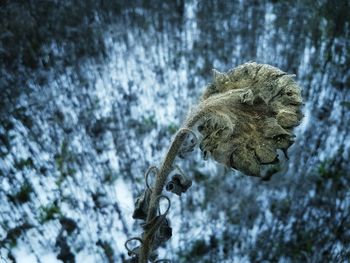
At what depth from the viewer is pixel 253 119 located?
0.98 metres

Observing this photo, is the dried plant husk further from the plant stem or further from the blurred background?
the blurred background

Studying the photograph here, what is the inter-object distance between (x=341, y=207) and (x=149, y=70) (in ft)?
7.55

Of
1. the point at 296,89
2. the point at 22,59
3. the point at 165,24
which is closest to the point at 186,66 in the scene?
the point at 165,24

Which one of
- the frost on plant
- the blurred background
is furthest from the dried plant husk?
the blurred background

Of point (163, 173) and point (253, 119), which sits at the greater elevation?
point (253, 119)

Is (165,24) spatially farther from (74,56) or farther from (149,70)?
(74,56)

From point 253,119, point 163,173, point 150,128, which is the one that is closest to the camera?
point 253,119

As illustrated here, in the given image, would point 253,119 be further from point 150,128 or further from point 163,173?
point 150,128

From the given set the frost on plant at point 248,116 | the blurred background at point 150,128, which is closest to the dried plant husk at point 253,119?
the frost on plant at point 248,116

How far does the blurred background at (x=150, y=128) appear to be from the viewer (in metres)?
2.58

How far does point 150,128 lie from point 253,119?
246 centimetres

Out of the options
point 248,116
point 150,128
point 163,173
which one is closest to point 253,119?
point 248,116

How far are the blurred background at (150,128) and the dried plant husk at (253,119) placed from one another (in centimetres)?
133

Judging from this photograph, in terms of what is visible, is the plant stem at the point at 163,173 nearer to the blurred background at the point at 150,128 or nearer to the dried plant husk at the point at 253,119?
the dried plant husk at the point at 253,119
